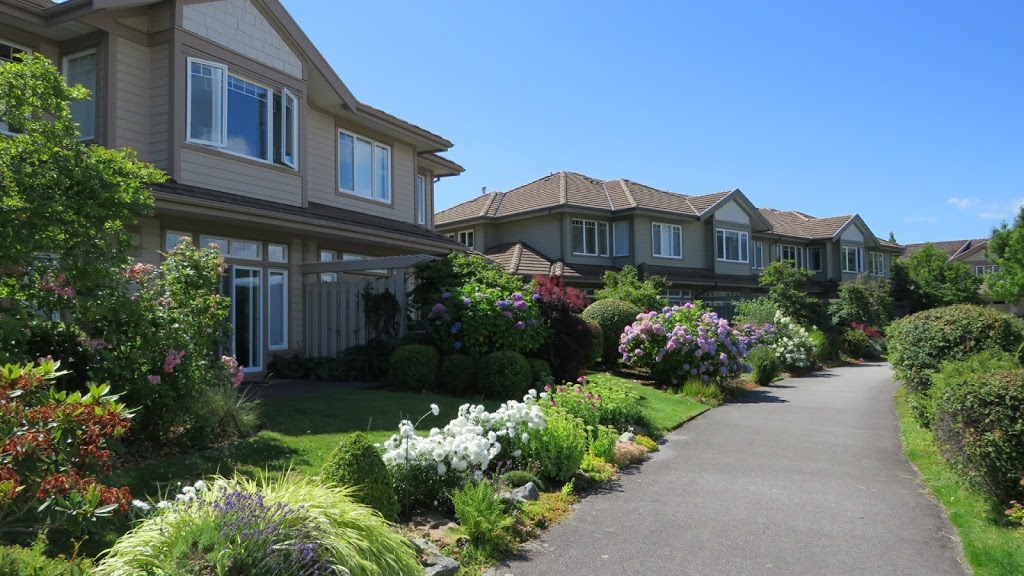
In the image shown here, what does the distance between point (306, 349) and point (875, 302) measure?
2815cm

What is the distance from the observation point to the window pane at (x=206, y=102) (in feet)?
43.2

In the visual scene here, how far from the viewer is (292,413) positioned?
10328 mm

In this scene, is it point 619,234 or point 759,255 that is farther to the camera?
point 759,255

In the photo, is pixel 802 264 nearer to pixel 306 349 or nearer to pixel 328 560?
pixel 306 349

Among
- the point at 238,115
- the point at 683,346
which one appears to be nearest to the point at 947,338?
the point at 683,346

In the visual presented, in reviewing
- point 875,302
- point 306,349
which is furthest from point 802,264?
point 306,349

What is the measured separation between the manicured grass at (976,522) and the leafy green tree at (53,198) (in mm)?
7986

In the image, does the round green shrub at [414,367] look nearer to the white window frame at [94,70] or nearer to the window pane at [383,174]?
the white window frame at [94,70]

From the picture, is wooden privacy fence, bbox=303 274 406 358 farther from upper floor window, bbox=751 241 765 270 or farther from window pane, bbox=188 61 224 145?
upper floor window, bbox=751 241 765 270

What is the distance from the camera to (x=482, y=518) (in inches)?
232

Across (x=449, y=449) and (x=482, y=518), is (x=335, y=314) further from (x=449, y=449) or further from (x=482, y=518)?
(x=482, y=518)

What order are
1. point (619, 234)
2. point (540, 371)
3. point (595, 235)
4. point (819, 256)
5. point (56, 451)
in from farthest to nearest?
point (819, 256) < point (619, 234) < point (595, 235) < point (540, 371) < point (56, 451)

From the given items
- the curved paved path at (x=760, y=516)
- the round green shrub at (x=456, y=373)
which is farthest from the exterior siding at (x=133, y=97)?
the curved paved path at (x=760, y=516)

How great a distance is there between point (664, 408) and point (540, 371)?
239 centimetres
